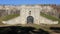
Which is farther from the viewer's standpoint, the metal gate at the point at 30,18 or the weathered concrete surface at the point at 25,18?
the metal gate at the point at 30,18

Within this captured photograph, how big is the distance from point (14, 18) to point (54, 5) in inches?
890

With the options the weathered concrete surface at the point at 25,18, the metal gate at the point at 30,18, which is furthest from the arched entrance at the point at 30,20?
the weathered concrete surface at the point at 25,18

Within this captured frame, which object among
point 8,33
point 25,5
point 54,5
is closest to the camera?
point 8,33

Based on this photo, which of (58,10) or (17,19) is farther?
(58,10)

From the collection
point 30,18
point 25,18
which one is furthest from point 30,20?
point 25,18

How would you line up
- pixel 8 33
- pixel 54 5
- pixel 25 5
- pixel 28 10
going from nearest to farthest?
pixel 8 33 < pixel 28 10 < pixel 25 5 < pixel 54 5

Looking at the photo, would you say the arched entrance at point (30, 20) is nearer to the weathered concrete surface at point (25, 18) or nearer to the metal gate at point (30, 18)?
the metal gate at point (30, 18)

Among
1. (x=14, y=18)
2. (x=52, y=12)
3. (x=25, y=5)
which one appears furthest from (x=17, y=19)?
(x=52, y=12)

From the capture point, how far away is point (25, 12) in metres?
51.1

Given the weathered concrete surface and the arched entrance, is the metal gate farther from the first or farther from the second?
the weathered concrete surface

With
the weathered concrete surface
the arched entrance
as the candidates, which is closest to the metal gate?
the arched entrance

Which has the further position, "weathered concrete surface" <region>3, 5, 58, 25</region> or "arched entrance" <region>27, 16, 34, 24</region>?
"arched entrance" <region>27, 16, 34, 24</region>

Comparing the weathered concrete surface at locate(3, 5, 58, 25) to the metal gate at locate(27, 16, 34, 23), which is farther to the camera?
the metal gate at locate(27, 16, 34, 23)

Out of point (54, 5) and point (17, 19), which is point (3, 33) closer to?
point (17, 19)
